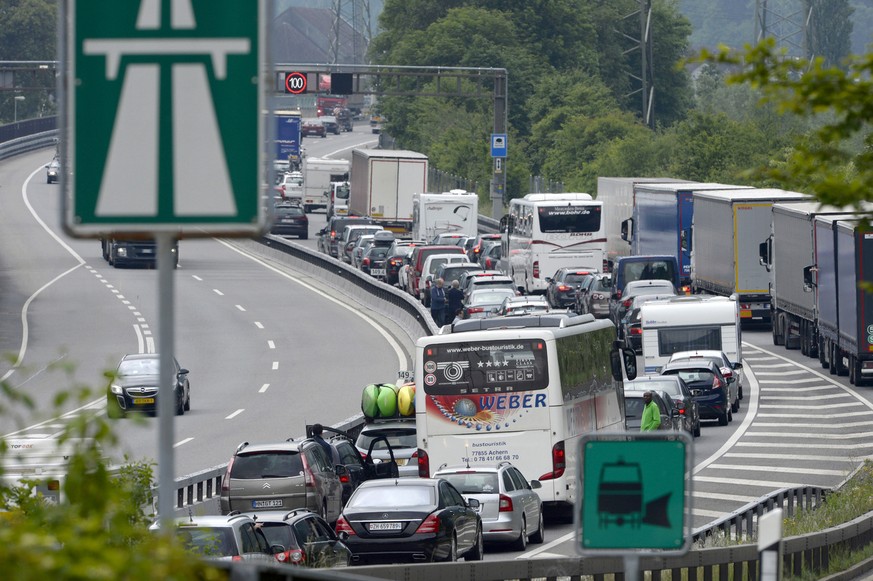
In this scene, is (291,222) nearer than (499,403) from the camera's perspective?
No

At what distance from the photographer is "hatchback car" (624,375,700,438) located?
34.7 meters

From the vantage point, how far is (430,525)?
68.1ft

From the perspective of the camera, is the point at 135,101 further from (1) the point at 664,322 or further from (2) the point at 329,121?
(2) the point at 329,121

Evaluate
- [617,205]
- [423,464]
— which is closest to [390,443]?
[423,464]

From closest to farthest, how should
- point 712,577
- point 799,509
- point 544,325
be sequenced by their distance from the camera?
point 712,577
point 799,509
point 544,325

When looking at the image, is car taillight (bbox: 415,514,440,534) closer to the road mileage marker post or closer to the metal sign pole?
the road mileage marker post

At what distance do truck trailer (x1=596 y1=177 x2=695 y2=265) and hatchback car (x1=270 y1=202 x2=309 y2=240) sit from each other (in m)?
16.2

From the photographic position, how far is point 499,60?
411 ft

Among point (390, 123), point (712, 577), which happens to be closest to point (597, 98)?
point (390, 123)

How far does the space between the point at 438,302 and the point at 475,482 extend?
2430cm

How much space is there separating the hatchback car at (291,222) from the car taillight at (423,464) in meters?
56.8

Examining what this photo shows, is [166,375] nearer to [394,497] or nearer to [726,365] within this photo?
[394,497]

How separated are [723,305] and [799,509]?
1994 centimetres

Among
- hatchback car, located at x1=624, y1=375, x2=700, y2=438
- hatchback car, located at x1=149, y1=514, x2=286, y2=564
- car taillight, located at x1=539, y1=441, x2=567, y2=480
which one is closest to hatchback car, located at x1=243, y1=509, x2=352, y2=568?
hatchback car, located at x1=149, y1=514, x2=286, y2=564
